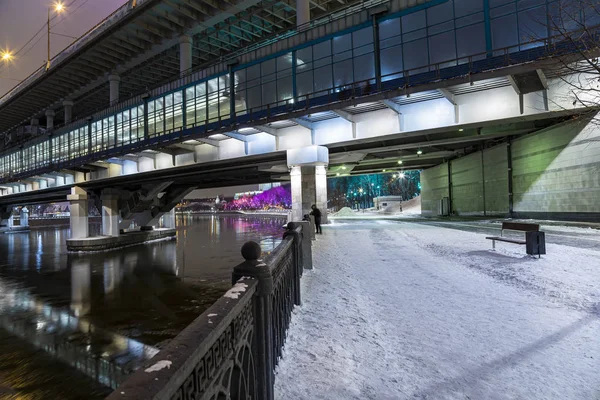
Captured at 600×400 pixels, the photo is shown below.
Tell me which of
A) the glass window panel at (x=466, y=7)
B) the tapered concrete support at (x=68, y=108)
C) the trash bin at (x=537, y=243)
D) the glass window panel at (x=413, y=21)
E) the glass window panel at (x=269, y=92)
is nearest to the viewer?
the trash bin at (x=537, y=243)

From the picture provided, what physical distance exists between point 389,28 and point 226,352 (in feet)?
73.7

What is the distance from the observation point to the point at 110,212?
1449 inches

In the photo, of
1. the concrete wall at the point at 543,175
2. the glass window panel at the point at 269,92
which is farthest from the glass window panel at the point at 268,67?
the concrete wall at the point at 543,175

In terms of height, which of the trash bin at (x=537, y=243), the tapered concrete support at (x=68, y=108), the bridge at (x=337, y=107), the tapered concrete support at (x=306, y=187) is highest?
the tapered concrete support at (x=68, y=108)

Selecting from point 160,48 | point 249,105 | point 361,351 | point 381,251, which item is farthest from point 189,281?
point 160,48

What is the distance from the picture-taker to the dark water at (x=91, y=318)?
6.74 meters

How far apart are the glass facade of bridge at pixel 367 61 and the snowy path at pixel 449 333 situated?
9781 millimetres

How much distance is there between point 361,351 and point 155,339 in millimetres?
6489

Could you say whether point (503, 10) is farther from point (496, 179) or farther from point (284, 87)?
point (496, 179)

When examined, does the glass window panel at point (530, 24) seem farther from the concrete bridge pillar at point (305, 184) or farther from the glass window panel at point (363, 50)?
the concrete bridge pillar at point (305, 184)

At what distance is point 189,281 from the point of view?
15102 millimetres

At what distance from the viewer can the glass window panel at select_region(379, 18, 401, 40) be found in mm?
19875

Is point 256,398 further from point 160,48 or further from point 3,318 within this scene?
point 160,48

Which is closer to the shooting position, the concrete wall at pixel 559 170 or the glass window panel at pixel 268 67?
the concrete wall at pixel 559 170
